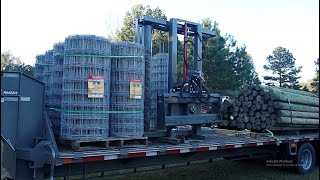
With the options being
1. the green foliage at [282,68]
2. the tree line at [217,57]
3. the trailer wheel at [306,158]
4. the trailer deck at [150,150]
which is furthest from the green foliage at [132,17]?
the green foliage at [282,68]

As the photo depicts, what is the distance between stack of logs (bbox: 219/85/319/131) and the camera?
977cm

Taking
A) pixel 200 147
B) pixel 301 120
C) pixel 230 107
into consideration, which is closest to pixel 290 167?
pixel 301 120

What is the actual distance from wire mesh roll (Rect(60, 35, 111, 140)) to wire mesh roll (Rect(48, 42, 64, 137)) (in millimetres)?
371

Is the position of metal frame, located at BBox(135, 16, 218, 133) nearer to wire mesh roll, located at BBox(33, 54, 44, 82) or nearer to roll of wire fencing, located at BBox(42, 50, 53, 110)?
roll of wire fencing, located at BBox(42, 50, 53, 110)

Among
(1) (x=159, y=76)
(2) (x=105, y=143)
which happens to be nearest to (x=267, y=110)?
(1) (x=159, y=76)

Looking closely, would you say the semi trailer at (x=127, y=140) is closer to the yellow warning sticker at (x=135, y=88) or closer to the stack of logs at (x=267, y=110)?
the stack of logs at (x=267, y=110)

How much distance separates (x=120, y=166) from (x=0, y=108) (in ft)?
7.03

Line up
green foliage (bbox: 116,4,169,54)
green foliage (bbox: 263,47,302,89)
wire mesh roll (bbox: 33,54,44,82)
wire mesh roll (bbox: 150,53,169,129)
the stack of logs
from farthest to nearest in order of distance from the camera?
1. green foliage (bbox: 263,47,302,89)
2. green foliage (bbox: 116,4,169,54)
3. the stack of logs
4. wire mesh roll (bbox: 150,53,169,129)
5. wire mesh roll (bbox: 33,54,44,82)

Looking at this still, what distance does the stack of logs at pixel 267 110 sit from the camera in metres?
9.77

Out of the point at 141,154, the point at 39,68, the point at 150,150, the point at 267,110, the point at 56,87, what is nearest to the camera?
the point at 141,154

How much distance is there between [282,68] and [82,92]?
48082 millimetres

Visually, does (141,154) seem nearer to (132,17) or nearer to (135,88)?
(135,88)

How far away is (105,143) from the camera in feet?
19.5

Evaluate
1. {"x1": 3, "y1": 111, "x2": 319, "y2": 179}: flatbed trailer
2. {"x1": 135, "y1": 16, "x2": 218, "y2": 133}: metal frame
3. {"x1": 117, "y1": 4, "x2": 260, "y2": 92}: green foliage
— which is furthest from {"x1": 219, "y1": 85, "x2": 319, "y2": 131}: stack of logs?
{"x1": 117, "y1": 4, "x2": 260, "y2": 92}: green foliage
